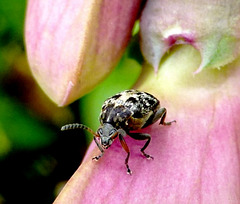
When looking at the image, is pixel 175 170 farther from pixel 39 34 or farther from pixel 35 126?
pixel 35 126

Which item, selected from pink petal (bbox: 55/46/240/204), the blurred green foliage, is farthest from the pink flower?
the blurred green foliage

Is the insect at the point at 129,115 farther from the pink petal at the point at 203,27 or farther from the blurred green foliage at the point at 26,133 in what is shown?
the blurred green foliage at the point at 26,133

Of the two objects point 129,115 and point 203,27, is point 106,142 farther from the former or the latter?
point 203,27

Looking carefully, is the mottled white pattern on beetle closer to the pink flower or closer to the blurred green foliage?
the pink flower

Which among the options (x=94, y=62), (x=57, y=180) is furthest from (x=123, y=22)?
(x=57, y=180)

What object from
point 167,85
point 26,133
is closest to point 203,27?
point 167,85
